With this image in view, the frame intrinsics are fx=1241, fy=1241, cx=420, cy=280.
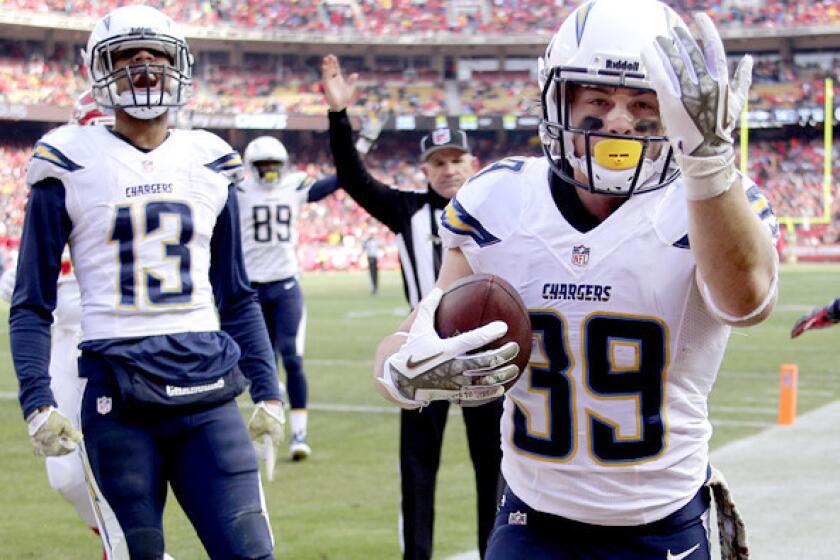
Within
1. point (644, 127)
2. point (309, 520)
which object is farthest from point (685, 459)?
point (309, 520)

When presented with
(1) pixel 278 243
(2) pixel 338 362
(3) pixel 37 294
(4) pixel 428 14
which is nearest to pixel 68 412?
(3) pixel 37 294

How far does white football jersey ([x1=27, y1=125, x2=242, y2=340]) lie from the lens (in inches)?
131

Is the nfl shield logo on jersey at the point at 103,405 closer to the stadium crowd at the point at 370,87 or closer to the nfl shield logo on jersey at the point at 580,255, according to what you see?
the nfl shield logo on jersey at the point at 580,255

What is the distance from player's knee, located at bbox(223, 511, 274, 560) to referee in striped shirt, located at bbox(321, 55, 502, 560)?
151 centimetres

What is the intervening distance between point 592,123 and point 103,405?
5.31 ft

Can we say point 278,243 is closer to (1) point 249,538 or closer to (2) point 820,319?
(2) point 820,319

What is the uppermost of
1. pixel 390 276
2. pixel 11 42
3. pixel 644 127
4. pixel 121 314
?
pixel 11 42

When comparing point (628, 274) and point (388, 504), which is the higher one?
point (628, 274)

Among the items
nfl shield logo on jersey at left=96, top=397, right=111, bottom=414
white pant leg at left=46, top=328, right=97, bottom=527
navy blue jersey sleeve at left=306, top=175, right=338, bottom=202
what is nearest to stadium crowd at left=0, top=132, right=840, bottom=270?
navy blue jersey sleeve at left=306, top=175, right=338, bottom=202

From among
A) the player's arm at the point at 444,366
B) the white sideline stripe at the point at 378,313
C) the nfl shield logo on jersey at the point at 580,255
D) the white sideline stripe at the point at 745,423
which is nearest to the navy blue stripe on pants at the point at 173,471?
the player's arm at the point at 444,366

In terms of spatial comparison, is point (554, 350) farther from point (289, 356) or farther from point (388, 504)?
point (289, 356)

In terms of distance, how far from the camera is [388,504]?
5.99m

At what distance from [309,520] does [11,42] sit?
3346cm

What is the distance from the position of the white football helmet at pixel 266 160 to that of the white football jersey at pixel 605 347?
6361mm
